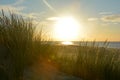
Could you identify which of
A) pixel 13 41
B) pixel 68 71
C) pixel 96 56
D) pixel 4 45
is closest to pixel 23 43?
pixel 13 41

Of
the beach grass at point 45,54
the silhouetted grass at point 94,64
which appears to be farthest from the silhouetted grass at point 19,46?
the silhouetted grass at point 94,64

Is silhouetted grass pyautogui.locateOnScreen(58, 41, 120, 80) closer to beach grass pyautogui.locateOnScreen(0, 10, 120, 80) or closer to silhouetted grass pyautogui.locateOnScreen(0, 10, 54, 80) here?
beach grass pyautogui.locateOnScreen(0, 10, 120, 80)

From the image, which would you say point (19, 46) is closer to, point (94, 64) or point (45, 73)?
point (45, 73)

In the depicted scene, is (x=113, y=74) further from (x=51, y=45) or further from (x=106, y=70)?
(x=51, y=45)

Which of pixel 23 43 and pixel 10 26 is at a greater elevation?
pixel 10 26

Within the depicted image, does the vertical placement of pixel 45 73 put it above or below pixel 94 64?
below

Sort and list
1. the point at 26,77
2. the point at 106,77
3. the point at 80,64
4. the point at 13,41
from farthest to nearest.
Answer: the point at 80,64, the point at 106,77, the point at 13,41, the point at 26,77

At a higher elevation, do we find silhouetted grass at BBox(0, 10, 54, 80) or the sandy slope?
silhouetted grass at BBox(0, 10, 54, 80)

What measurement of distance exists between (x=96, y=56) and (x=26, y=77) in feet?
7.83

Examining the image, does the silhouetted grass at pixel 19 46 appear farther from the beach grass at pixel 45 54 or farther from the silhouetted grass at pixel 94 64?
the silhouetted grass at pixel 94 64

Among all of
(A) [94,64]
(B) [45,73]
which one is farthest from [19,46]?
(A) [94,64]

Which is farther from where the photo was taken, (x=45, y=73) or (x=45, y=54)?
(x=45, y=54)

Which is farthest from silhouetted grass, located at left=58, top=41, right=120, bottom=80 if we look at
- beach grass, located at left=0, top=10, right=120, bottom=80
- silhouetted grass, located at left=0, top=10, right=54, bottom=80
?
silhouetted grass, located at left=0, top=10, right=54, bottom=80

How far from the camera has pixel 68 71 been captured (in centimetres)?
731
